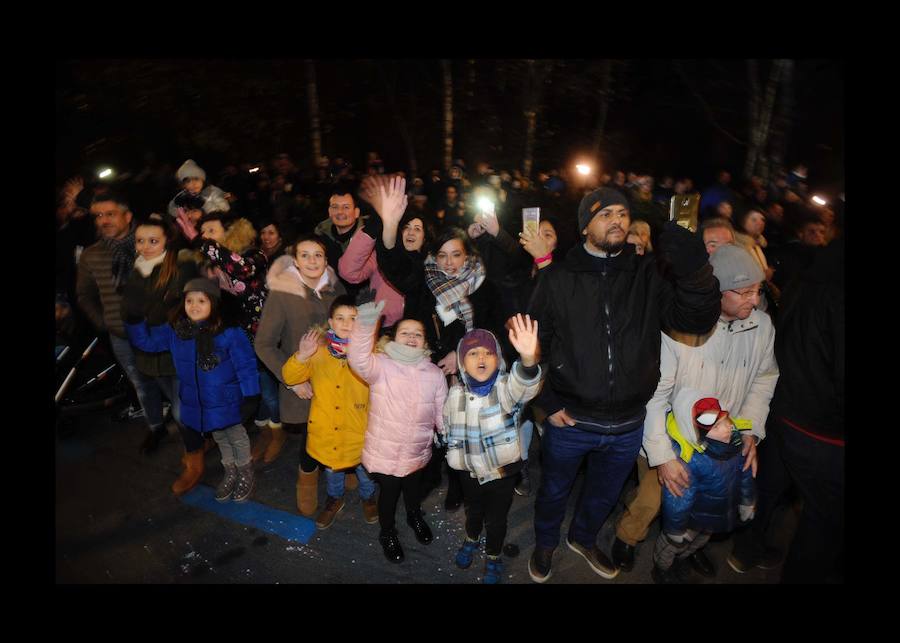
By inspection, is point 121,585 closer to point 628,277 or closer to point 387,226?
point 387,226

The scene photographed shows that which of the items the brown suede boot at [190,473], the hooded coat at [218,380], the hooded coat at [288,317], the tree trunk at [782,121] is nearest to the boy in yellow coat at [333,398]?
the hooded coat at [288,317]

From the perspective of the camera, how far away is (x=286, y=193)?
8.11 meters

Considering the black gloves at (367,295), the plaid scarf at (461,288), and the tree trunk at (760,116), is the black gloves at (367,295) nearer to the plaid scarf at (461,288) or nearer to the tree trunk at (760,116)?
the plaid scarf at (461,288)

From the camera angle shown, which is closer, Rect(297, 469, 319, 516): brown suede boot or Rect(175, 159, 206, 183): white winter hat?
Rect(297, 469, 319, 516): brown suede boot

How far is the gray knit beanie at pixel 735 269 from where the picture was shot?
2.69m

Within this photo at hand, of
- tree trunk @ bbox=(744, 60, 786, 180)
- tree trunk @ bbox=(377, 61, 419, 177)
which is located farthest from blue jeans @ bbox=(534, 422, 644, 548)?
tree trunk @ bbox=(377, 61, 419, 177)

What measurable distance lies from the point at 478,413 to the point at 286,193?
257 inches

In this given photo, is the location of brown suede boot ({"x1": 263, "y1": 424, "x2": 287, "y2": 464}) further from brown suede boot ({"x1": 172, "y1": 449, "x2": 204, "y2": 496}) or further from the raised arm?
the raised arm

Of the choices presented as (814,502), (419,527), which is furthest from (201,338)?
(814,502)

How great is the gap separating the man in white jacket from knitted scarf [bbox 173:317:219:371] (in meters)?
3.06

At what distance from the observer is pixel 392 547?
11.2 ft

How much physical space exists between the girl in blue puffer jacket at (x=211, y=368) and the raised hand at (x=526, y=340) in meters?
2.17

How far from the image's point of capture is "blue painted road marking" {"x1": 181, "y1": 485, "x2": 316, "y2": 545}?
3659 mm

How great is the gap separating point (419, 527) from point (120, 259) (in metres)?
3.39
